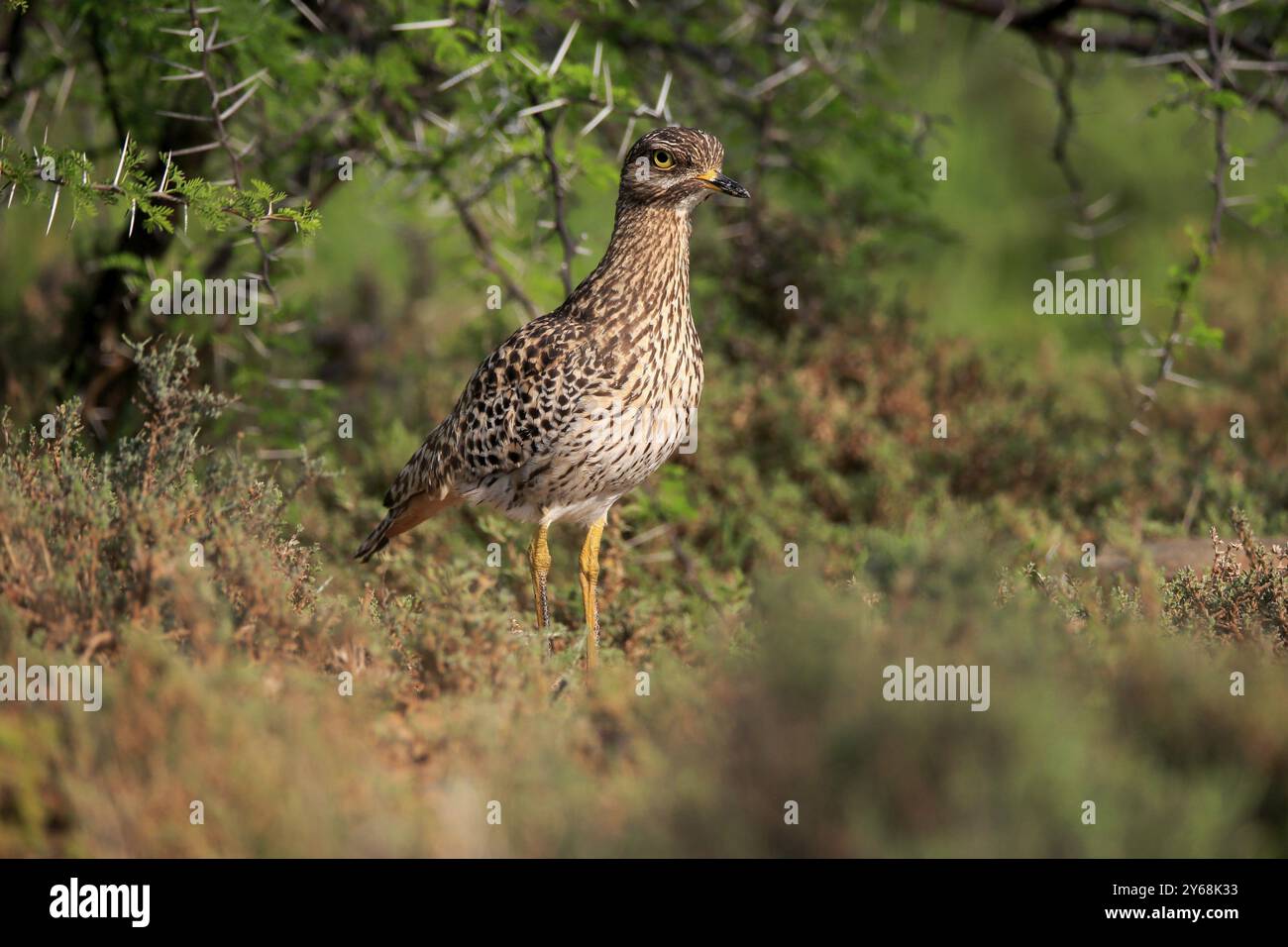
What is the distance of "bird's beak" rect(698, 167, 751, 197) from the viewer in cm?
527

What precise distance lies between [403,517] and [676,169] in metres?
2.04

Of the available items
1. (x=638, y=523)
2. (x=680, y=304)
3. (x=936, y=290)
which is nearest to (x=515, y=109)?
(x=680, y=304)

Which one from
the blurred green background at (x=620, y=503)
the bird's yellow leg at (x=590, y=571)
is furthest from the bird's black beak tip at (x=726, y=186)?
the bird's yellow leg at (x=590, y=571)

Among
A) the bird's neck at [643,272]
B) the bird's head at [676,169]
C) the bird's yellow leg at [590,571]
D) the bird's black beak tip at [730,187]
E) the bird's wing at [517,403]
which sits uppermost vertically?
the bird's head at [676,169]

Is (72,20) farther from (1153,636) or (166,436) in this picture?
(1153,636)

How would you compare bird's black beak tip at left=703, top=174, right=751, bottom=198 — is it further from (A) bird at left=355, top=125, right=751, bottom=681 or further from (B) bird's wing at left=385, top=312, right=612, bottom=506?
(B) bird's wing at left=385, top=312, right=612, bottom=506

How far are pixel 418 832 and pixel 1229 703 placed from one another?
2.19 m

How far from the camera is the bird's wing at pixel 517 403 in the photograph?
17.2ft

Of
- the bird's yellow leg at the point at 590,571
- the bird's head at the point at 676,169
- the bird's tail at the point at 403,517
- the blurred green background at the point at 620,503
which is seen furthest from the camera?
the bird's tail at the point at 403,517

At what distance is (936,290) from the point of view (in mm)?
13039

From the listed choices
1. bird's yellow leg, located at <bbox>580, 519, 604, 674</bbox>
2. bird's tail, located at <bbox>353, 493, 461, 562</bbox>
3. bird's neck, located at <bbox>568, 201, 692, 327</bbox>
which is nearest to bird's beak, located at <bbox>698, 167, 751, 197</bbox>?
bird's neck, located at <bbox>568, 201, 692, 327</bbox>

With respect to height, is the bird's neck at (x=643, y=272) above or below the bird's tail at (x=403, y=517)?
above

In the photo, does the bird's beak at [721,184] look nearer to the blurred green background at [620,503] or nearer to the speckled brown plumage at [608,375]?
the speckled brown plumage at [608,375]

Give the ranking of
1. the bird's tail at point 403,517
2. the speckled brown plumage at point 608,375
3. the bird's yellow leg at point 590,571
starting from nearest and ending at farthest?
the speckled brown plumage at point 608,375, the bird's yellow leg at point 590,571, the bird's tail at point 403,517
